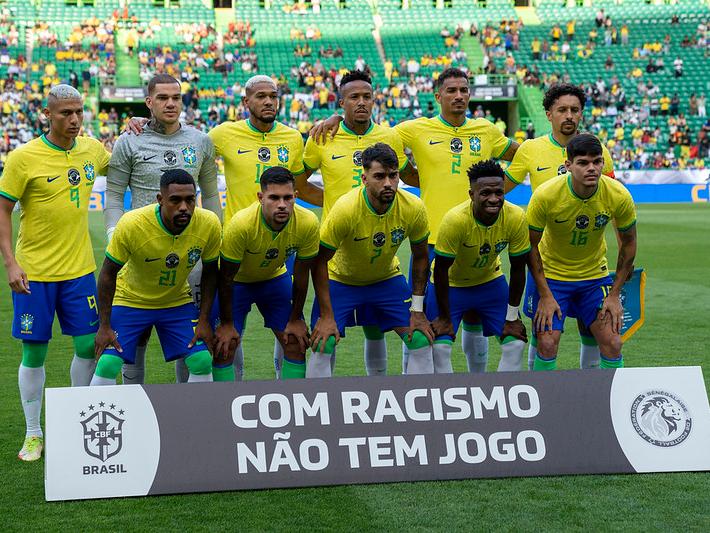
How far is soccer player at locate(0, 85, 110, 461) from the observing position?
568 centimetres

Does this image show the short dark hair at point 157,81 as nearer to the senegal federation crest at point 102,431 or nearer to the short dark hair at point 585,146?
the senegal federation crest at point 102,431

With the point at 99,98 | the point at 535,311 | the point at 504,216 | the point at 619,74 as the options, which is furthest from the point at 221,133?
the point at 619,74

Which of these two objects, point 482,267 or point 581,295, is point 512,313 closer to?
point 482,267

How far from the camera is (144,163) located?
Result: 6.02m

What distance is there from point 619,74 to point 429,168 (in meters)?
36.0

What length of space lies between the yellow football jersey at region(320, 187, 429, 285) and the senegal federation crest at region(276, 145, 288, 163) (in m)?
0.80

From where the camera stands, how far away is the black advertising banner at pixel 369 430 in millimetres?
4801

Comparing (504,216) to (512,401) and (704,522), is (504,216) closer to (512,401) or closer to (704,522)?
(512,401)

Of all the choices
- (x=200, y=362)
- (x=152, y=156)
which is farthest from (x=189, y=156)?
(x=200, y=362)

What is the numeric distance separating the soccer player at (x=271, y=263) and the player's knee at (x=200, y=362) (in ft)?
0.30

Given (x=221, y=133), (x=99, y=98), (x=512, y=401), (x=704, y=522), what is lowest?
(x=704, y=522)

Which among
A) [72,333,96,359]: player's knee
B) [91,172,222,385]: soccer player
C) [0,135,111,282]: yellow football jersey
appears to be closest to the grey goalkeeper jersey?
[0,135,111,282]: yellow football jersey

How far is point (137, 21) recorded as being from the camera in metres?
42.2

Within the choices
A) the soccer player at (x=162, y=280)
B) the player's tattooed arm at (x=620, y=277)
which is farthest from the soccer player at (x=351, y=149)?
the player's tattooed arm at (x=620, y=277)
